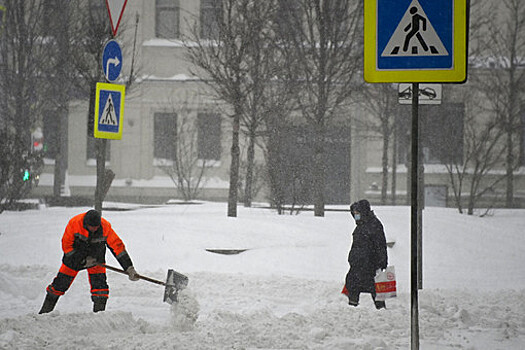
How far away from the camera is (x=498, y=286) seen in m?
10.6

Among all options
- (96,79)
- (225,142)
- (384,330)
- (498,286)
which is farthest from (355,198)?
(384,330)

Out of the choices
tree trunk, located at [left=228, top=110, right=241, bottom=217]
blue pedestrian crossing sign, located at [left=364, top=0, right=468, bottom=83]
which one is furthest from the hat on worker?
tree trunk, located at [left=228, top=110, right=241, bottom=217]

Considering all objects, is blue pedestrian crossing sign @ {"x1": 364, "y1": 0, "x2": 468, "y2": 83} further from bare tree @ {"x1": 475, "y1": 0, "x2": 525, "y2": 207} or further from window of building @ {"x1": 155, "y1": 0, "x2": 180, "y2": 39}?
window of building @ {"x1": 155, "y1": 0, "x2": 180, "y2": 39}

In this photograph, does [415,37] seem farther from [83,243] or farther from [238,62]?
[238,62]

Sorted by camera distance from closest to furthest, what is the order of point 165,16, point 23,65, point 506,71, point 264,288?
point 264,288 < point 23,65 < point 506,71 < point 165,16

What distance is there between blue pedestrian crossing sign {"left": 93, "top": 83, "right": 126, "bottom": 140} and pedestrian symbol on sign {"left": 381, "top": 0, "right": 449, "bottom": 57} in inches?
185

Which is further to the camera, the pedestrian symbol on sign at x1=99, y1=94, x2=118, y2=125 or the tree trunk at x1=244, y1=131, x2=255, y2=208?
the tree trunk at x1=244, y1=131, x2=255, y2=208

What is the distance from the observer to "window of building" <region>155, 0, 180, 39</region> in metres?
26.7

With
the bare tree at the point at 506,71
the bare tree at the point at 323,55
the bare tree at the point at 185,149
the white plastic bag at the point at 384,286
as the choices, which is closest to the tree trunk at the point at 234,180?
the bare tree at the point at 323,55

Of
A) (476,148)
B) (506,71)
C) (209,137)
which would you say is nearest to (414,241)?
(476,148)

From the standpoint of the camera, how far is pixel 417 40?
16.3ft

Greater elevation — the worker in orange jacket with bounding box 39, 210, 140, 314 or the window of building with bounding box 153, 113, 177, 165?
the window of building with bounding box 153, 113, 177, 165

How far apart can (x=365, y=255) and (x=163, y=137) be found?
19.4 m

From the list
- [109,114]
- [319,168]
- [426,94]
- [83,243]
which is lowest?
[83,243]
